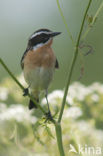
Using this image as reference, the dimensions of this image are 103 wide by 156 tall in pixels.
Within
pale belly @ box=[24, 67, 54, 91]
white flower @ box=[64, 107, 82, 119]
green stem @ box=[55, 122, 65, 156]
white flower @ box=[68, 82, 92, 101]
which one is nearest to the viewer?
green stem @ box=[55, 122, 65, 156]

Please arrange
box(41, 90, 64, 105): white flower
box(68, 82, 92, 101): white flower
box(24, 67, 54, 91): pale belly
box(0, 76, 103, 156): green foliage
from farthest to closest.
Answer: box(24, 67, 54, 91): pale belly
box(68, 82, 92, 101): white flower
box(41, 90, 64, 105): white flower
box(0, 76, 103, 156): green foliage

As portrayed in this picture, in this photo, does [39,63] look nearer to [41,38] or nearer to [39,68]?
[39,68]

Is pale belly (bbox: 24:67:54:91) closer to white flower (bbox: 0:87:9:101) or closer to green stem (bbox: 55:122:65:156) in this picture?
white flower (bbox: 0:87:9:101)

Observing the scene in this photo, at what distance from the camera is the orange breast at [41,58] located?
4328 millimetres

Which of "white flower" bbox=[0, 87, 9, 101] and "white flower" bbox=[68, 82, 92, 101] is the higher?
"white flower" bbox=[0, 87, 9, 101]

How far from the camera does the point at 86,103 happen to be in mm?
3475

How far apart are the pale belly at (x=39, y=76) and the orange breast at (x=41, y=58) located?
0.05 m

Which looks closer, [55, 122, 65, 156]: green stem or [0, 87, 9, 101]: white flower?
[55, 122, 65, 156]: green stem

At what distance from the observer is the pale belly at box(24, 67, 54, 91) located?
4.30 metres

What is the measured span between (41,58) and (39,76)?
0.67 ft

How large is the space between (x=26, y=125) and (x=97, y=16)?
1082 millimetres

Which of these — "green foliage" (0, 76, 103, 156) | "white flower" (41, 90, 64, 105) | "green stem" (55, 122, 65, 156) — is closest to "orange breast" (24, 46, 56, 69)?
"green foliage" (0, 76, 103, 156)

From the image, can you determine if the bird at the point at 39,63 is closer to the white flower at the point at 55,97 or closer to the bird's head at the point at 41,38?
the bird's head at the point at 41,38

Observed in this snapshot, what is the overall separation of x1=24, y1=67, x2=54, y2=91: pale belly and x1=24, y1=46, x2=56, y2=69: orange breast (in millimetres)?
50
